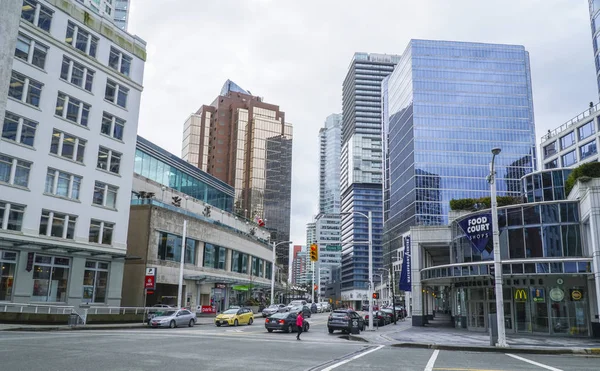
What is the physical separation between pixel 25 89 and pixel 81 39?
793 centimetres

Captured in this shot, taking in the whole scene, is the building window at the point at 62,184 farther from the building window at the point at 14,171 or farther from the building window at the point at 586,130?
the building window at the point at 586,130

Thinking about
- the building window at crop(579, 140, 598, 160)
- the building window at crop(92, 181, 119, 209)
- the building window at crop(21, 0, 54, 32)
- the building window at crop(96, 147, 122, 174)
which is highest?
the building window at crop(579, 140, 598, 160)

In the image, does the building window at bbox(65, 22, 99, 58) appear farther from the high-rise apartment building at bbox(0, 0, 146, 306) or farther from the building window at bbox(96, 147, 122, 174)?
the building window at bbox(96, 147, 122, 174)

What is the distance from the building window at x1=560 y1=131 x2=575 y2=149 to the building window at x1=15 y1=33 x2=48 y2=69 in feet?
262

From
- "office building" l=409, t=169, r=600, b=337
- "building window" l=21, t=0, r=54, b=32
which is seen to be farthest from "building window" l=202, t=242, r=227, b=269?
"office building" l=409, t=169, r=600, b=337

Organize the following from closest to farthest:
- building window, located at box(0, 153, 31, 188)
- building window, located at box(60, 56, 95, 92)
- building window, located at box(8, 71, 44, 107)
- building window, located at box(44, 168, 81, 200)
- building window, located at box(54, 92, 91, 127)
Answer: building window, located at box(0, 153, 31, 188) → building window, located at box(8, 71, 44, 107) → building window, located at box(44, 168, 81, 200) → building window, located at box(54, 92, 91, 127) → building window, located at box(60, 56, 95, 92)

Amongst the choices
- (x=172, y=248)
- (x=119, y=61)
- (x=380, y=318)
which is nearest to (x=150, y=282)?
(x=172, y=248)

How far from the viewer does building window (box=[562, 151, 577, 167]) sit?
82144 mm

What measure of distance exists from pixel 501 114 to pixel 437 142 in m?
19.3

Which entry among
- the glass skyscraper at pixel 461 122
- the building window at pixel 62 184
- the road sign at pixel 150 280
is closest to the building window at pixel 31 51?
the building window at pixel 62 184

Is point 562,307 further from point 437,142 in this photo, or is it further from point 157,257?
point 437,142

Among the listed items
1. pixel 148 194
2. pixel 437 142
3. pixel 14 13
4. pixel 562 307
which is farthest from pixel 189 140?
pixel 14 13

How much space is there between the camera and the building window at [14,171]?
35.5m

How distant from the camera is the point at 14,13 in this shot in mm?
10695
